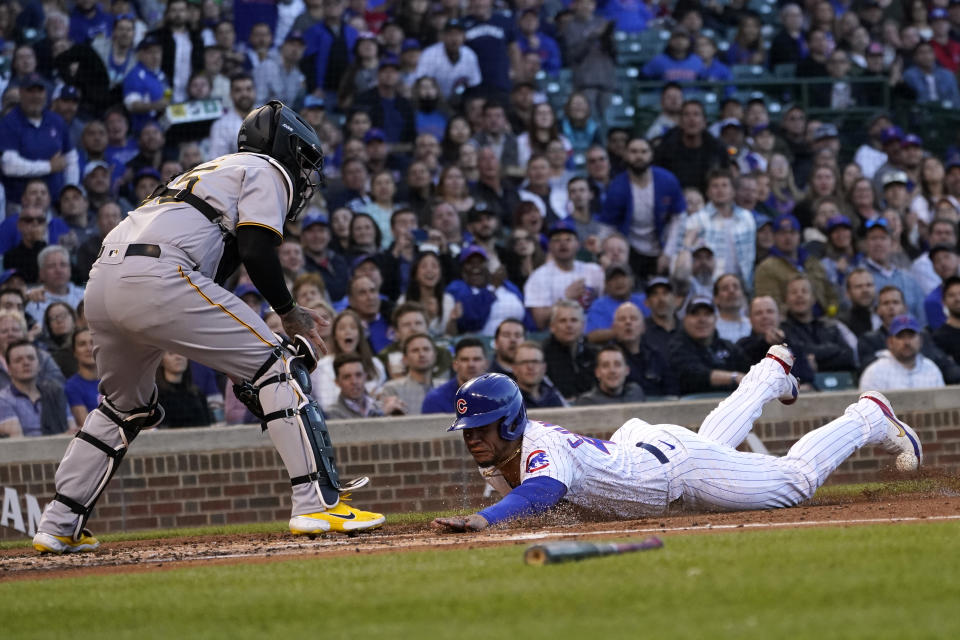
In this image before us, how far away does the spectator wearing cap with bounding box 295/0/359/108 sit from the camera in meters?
15.5

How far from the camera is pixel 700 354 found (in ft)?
36.1

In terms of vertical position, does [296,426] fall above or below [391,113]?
below

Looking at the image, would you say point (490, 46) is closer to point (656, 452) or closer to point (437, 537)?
point (656, 452)

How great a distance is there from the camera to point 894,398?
1020cm

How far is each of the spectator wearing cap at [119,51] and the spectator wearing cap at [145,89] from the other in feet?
0.43

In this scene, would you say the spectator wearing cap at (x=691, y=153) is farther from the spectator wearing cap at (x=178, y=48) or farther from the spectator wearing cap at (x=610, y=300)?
the spectator wearing cap at (x=178, y=48)

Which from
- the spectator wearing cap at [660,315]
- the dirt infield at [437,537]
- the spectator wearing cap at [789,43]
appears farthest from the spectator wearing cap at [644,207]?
the dirt infield at [437,537]

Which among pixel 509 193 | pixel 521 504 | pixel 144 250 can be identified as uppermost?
pixel 509 193

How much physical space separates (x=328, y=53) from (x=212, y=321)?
9.96 metres

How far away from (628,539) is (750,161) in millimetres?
10060

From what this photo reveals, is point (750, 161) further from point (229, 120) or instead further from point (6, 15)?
point (6, 15)

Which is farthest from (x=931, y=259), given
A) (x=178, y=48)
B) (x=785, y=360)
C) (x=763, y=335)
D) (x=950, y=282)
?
(x=178, y=48)

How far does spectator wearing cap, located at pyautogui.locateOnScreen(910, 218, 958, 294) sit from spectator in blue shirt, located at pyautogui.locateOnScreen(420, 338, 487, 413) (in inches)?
204

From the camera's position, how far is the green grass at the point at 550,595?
12.5 feet
